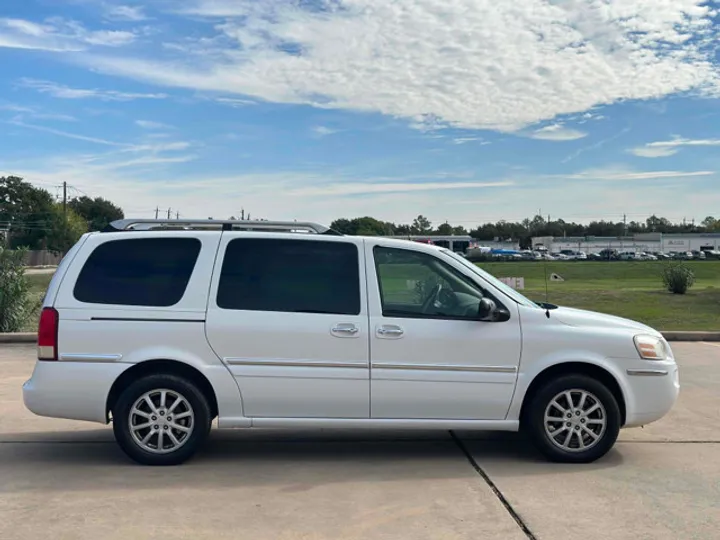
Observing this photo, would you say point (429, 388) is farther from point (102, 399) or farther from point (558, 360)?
point (102, 399)

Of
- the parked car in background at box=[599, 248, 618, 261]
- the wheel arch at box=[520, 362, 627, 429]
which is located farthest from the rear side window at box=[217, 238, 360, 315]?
the parked car in background at box=[599, 248, 618, 261]

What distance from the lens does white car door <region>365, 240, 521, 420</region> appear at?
18.4 ft

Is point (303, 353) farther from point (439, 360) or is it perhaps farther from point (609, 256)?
point (609, 256)

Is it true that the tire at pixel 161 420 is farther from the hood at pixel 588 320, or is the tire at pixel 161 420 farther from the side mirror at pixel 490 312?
the hood at pixel 588 320

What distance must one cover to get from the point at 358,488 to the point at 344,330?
3.98 ft

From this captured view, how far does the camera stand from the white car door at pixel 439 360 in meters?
5.60

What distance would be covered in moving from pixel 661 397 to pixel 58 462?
503 cm

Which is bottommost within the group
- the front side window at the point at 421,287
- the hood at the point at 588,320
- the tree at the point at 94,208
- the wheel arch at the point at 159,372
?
the wheel arch at the point at 159,372

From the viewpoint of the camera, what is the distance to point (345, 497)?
496cm

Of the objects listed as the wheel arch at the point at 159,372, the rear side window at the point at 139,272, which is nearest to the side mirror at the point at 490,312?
the wheel arch at the point at 159,372

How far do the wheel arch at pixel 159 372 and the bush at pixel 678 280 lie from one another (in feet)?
76.3

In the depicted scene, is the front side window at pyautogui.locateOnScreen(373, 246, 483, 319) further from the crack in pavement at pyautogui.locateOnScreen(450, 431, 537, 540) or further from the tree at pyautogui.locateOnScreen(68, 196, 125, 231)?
the tree at pyautogui.locateOnScreen(68, 196, 125, 231)

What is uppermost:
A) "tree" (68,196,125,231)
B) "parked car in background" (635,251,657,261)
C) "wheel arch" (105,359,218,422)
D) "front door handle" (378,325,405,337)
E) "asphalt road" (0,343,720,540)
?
"tree" (68,196,125,231)

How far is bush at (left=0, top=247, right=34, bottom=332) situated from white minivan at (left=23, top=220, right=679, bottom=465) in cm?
1003
